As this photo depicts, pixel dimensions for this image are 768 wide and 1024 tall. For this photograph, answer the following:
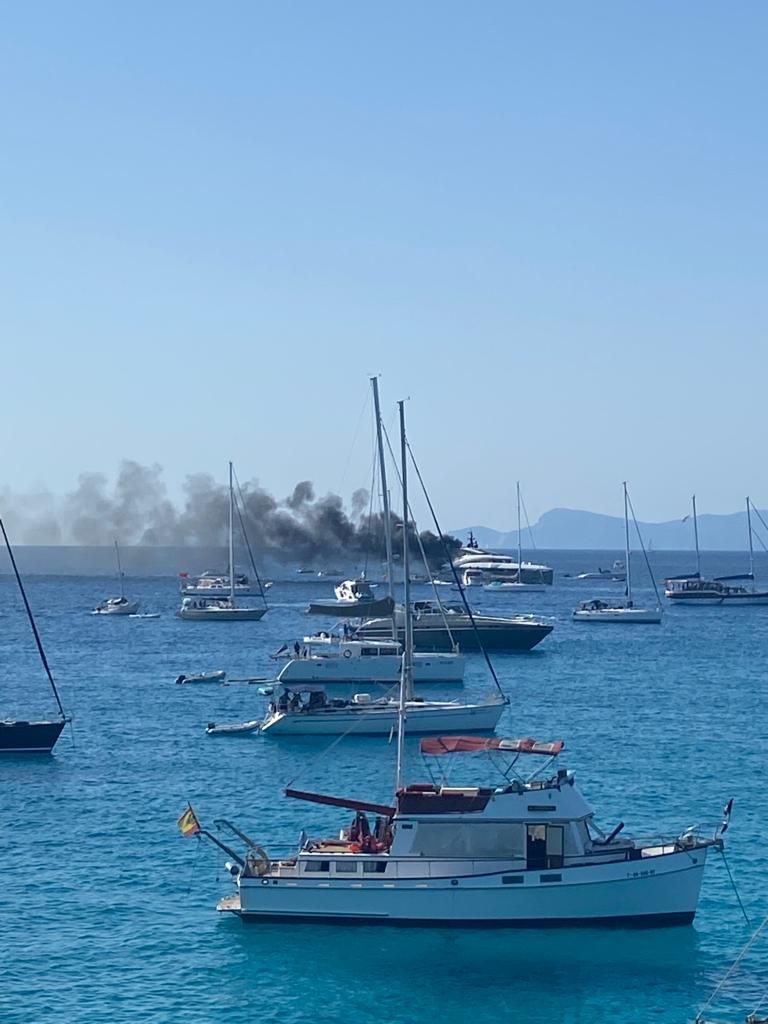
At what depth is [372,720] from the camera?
7225cm

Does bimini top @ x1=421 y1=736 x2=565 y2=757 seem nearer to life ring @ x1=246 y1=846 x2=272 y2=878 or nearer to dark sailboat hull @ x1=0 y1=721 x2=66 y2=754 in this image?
life ring @ x1=246 y1=846 x2=272 y2=878

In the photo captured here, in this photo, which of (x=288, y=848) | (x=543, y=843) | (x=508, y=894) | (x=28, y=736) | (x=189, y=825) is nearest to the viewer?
(x=508, y=894)

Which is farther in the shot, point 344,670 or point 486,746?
point 344,670

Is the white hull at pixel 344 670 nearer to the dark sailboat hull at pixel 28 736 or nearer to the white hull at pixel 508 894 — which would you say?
the dark sailboat hull at pixel 28 736

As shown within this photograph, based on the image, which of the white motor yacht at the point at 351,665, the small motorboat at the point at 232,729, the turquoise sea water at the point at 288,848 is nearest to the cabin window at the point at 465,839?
the turquoise sea water at the point at 288,848

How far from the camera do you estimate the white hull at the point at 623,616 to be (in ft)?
509

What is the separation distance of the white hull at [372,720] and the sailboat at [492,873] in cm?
3116

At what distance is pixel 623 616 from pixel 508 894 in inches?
4661

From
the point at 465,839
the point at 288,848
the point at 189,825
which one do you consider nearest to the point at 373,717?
the point at 288,848

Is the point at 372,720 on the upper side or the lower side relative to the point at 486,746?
lower

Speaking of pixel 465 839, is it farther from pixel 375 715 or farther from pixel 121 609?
pixel 121 609

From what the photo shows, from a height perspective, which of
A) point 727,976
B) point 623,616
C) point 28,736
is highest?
point 28,736

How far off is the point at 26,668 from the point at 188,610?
52.0m

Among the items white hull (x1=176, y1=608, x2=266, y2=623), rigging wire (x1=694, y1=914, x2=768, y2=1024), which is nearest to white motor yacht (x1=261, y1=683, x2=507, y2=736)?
rigging wire (x1=694, y1=914, x2=768, y2=1024)
